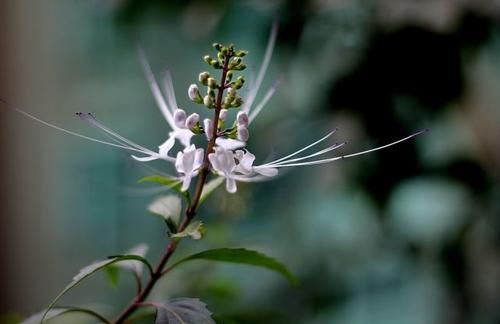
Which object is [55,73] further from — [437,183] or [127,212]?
[437,183]

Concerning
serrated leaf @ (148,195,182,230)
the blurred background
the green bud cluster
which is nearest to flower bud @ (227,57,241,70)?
the green bud cluster

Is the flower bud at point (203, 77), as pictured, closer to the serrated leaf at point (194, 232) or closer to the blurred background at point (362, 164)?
the serrated leaf at point (194, 232)

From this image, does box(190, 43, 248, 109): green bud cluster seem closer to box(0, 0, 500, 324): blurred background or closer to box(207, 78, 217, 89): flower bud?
box(207, 78, 217, 89): flower bud

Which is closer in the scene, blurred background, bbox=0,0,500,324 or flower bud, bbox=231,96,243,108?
flower bud, bbox=231,96,243,108

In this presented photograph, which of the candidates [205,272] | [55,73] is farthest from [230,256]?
[55,73]

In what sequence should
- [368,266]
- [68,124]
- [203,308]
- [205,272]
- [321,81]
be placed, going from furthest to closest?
[68,124] < [368,266] < [321,81] < [205,272] < [203,308]
